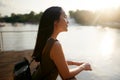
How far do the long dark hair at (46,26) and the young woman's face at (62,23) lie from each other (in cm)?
3

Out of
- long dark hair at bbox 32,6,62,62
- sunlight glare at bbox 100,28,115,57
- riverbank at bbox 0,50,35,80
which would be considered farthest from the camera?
sunlight glare at bbox 100,28,115,57

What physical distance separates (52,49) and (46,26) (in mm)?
221

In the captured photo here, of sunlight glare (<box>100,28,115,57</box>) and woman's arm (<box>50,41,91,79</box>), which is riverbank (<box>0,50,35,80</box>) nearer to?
woman's arm (<box>50,41,91,79</box>)

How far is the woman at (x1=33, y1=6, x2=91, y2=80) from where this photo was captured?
4.87 feet

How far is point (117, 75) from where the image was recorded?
861 cm

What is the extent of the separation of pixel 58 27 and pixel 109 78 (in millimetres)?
6715

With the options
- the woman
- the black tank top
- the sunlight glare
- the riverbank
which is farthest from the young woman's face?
the sunlight glare

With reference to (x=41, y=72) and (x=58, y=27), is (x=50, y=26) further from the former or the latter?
(x=41, y=72)

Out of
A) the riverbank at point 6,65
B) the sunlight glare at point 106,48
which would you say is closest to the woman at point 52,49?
the riverbank at point 6,65

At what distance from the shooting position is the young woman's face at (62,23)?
162cm

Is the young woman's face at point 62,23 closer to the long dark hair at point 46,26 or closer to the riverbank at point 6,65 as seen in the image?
the long dark hair at point 46,26

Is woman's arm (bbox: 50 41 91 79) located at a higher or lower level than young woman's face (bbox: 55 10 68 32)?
lower

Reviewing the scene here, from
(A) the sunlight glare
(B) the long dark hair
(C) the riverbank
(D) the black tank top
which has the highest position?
(B) the long dark hair

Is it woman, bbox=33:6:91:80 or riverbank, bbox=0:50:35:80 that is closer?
woman, bbox=33:6:91:80
